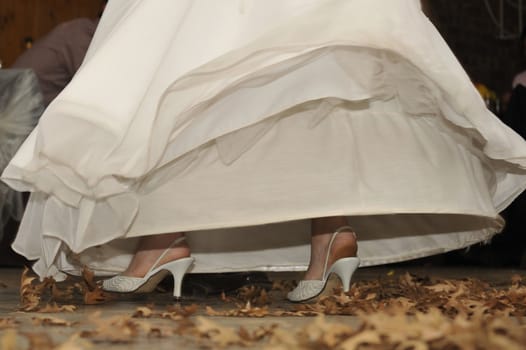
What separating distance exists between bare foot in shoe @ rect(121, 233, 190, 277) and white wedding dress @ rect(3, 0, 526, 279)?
114 mm

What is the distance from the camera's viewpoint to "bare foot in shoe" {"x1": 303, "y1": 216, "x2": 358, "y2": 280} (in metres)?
2.05

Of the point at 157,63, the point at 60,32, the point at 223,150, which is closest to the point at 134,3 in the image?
the point at 157,63

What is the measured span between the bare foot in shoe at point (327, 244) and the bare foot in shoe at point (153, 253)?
1.00ft

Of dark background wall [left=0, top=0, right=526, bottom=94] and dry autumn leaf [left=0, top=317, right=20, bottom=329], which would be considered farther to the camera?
dark background wall [left=0, top=0, right=526, bottom=94]

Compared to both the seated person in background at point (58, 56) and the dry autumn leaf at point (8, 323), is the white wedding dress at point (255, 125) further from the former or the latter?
the seated person in background at point (58, 56)

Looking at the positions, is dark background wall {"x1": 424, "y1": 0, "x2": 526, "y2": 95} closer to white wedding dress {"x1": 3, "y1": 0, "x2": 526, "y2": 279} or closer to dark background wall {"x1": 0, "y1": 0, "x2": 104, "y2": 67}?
dark background wall {"x1": 0, "y1": 0, "x2": 104, "y2": 67}

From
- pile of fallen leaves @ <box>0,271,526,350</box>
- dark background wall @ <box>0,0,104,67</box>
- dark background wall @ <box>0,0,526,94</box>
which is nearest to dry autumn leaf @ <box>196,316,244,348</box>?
pile of fallen leaves @ <box>0,271,526,350</box>

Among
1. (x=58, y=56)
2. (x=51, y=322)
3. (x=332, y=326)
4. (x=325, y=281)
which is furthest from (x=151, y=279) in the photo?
(x=58, y=56)

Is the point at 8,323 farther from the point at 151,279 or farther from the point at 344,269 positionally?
the point at 344,269

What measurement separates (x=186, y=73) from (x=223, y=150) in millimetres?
244

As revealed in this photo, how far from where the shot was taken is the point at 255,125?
1.91 metres

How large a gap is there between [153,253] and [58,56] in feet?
6.21

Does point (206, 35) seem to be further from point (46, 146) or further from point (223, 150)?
point (46, 146)

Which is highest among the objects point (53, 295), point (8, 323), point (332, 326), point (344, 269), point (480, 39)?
point (332, 326)
